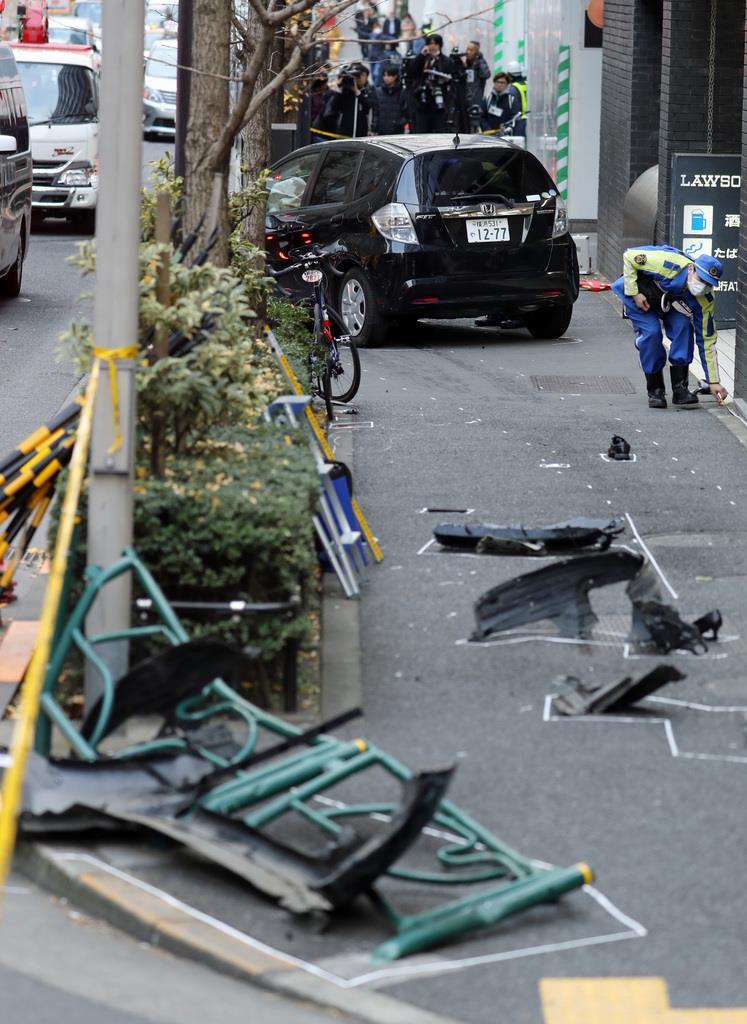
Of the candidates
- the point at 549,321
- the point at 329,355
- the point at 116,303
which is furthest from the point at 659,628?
the point at 549,321

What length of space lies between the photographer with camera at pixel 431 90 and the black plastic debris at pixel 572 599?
21525 mm

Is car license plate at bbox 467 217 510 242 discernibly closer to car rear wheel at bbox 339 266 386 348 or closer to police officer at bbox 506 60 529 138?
car rear wheel at bbox 339 266 386 348

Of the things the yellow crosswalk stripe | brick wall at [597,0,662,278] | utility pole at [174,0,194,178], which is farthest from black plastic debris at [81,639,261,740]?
brick wall at [597,0,662,278]

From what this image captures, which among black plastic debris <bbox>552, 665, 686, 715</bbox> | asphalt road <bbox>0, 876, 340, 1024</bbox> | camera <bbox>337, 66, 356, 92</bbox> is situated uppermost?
camera <bbox>337, 66, 356, 92</bbox>

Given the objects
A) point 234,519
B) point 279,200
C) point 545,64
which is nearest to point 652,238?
point 279,200

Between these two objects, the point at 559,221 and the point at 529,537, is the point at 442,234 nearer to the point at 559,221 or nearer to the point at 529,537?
the point at 559,221

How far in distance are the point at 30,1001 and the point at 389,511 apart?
239 inches

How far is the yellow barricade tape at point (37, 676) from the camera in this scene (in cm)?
458

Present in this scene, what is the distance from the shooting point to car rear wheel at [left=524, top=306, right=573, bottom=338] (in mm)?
17406

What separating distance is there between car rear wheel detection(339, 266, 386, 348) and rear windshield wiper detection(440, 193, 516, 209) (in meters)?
1.08

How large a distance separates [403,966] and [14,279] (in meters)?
15.6

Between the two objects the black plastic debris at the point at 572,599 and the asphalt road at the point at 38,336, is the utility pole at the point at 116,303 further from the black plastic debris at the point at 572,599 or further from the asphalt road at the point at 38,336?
the asphalt road at the point at 38,336

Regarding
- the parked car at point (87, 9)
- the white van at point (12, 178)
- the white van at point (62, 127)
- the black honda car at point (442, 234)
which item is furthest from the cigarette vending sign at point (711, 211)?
the parked car at point (87, 9)

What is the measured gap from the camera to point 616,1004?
4.69m
